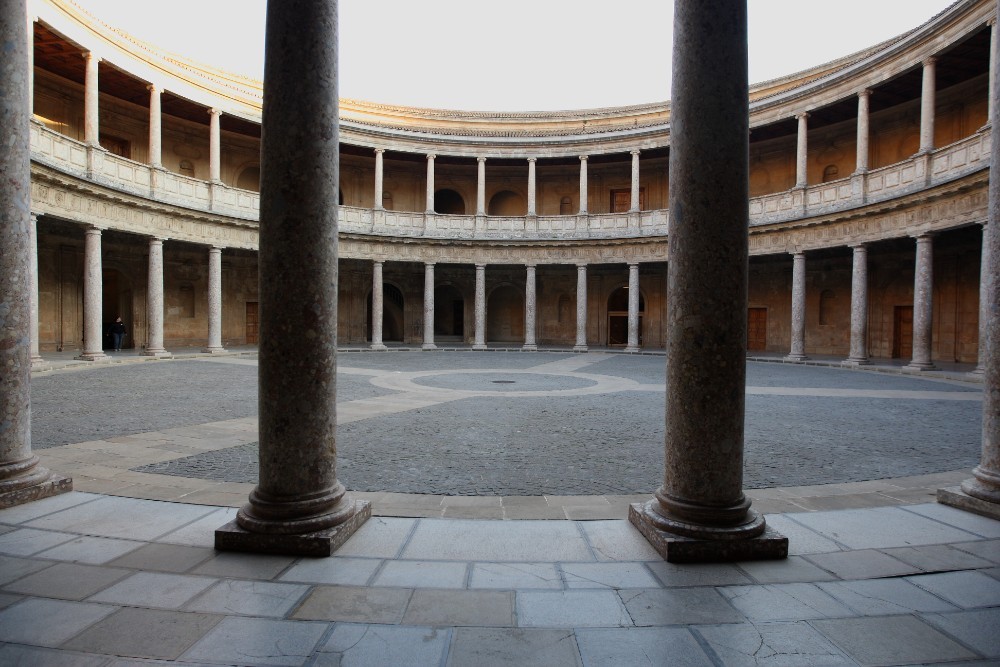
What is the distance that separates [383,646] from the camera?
2537 millimetres

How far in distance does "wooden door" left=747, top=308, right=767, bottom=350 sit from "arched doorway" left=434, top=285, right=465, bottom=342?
50.0 feet

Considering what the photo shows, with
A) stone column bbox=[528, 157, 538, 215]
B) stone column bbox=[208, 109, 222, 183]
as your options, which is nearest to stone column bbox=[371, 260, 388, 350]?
stone column bbox=[208, 109, 222, 183]

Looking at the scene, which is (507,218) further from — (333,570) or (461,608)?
(461,608)

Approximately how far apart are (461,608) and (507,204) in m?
29.3

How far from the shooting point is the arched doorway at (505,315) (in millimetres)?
30844

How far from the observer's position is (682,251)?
365cm

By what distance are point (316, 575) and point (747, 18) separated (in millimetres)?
4544

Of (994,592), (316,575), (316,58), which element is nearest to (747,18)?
(316,58)

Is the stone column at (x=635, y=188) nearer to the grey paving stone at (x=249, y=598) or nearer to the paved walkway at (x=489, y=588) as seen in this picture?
the paved walkway at (x=489, y=588)

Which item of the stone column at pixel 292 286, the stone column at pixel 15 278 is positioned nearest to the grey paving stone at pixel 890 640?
the stone column at pixel 292 286

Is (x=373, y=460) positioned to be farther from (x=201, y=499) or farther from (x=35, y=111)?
(x=35, y=111)

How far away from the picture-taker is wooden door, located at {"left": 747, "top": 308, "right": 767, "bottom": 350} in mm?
25586

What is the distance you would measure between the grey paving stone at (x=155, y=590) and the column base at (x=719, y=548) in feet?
9.05

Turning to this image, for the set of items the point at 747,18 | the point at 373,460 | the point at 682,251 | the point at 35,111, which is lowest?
the point at 373,460
